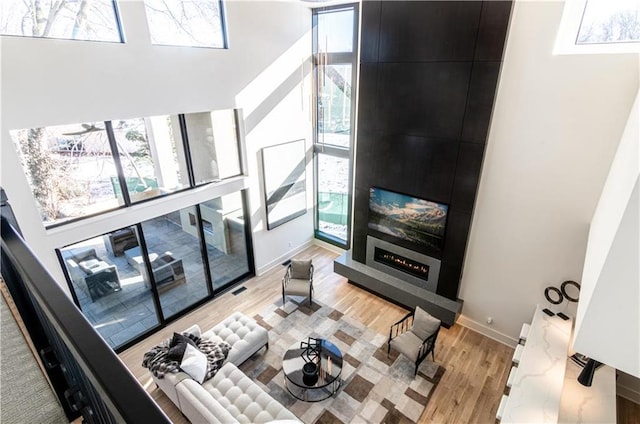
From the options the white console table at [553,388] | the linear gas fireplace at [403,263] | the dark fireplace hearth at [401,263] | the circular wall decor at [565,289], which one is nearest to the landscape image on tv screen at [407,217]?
the linear gas fireplace at [403,263]

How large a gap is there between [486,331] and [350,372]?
2.39m

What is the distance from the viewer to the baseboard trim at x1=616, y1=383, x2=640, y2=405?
170 inches

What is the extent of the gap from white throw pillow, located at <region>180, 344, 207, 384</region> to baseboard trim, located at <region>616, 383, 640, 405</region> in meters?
5.46

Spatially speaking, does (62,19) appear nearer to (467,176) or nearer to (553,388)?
(467,176)

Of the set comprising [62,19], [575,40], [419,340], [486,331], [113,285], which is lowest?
[486,331]

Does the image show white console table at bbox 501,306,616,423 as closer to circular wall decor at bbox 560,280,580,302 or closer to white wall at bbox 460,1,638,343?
circular wall decor at bbox 560,280,580,302

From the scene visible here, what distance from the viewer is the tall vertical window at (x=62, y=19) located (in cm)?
327

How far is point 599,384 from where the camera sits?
3848 millimetres

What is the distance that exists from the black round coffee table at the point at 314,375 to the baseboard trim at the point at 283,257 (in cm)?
244

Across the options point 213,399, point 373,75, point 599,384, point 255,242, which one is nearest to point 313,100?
point 373,75

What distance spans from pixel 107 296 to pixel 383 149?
4849mm

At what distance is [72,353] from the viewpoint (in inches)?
32.1

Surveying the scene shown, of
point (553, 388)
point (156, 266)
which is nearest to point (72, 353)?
point (553, 388)

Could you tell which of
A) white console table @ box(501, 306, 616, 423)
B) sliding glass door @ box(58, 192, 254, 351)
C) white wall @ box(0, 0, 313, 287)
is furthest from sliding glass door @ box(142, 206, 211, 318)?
white console table @ box(501, 306, 616, 423)
